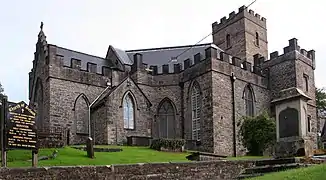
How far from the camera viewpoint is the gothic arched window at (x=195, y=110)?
42.2m

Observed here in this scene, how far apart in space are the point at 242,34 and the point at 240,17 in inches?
74.6

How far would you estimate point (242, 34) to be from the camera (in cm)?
5472

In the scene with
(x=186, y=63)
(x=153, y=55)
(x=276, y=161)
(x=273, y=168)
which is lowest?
(x=273, y=168)

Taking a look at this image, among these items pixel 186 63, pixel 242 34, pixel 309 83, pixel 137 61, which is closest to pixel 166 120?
pixel 186 63

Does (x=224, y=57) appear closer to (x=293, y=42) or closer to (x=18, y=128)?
(x=293, y=42)

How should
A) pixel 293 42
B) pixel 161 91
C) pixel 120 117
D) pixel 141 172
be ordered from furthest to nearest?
pixel 161 91
pixel 293 42
pixel 120 117
pixel 141 172

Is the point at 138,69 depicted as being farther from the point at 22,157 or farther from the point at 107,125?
the point at 22,157

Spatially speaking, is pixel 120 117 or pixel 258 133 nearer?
pixel 258 133

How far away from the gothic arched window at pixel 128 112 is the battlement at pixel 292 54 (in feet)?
46.7

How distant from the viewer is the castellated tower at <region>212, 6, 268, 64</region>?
54.6 meters

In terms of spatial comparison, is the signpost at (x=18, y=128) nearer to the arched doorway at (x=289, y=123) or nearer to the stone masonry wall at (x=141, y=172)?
the stone masonry wall at (x=141, y=172)

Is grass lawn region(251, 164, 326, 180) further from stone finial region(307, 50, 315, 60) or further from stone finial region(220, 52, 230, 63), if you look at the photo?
stone finial region(307, 50, 315, 60)

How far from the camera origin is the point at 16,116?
19.8 meters

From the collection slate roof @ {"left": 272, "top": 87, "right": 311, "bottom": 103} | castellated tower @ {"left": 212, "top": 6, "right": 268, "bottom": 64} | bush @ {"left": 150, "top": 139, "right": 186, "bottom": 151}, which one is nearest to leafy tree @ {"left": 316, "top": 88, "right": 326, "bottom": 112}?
castellated tower @ {"left": 212, "top": 6, "right": 268, "bottom": 64}
